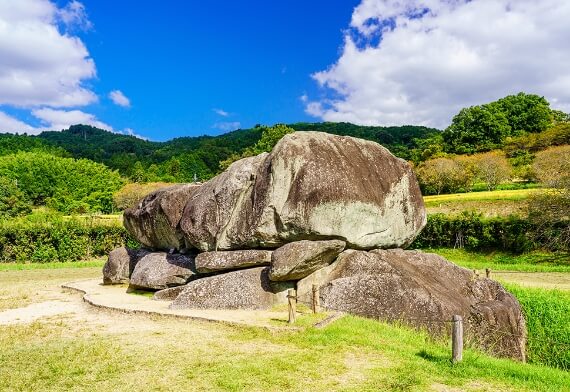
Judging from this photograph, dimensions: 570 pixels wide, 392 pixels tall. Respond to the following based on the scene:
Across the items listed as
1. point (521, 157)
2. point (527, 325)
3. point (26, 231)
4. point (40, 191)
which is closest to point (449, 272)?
point (527, 325)

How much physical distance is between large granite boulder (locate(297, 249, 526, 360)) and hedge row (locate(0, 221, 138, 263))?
29400 mm

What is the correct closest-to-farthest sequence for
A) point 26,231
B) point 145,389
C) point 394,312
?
point 145,389
point 394,312
point 26,231

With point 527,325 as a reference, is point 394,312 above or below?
above

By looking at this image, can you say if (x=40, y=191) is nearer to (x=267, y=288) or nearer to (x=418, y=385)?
(x=267, y=288)

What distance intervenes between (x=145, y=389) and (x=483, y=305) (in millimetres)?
11311

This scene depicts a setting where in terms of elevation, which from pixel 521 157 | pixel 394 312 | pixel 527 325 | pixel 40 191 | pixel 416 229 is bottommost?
pixel 527 325

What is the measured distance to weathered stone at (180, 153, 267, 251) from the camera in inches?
695

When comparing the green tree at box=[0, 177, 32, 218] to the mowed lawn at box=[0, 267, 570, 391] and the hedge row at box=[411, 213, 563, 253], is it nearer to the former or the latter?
the hedge row at box=[411, 213, 563, 253]

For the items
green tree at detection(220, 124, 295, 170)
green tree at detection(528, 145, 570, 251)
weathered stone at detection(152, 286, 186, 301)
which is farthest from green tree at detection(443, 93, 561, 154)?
weathered stone at detection(152, 286, 186, 301)

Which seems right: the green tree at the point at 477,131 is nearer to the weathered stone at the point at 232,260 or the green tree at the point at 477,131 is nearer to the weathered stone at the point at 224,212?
the weathered stone at the point at 224,212

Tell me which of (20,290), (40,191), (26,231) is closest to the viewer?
(20,290)

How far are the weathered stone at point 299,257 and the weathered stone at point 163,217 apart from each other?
6208mm

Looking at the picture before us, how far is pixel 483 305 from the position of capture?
1516 cm

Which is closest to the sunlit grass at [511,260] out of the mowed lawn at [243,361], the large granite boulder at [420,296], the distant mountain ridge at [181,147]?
the large granite boulder at [420,296]
